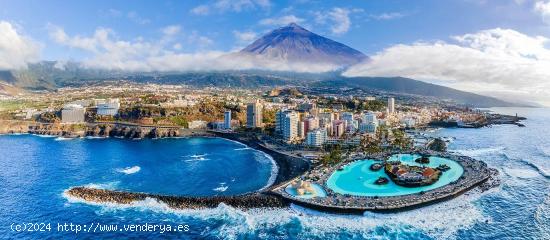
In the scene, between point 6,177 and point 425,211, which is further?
point 6,177

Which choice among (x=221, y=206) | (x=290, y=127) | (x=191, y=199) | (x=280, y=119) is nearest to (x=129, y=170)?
(x=191, y=199)

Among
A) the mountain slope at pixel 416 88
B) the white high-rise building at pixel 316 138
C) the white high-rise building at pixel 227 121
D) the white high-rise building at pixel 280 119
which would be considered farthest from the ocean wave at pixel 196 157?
the mountain slope at pixel 416 88

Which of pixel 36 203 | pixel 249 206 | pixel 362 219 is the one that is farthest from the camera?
pixel 36 203

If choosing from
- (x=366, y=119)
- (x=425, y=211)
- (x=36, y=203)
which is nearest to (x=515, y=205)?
(x=425, y=211)

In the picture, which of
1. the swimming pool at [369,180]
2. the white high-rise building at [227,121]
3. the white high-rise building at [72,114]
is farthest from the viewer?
the white high-rise building at [72,114]

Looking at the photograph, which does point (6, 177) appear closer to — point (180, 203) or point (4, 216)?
point (4, 216)

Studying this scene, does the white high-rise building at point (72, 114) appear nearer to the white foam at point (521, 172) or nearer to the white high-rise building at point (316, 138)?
the white high-rise building at point (316, 138)
